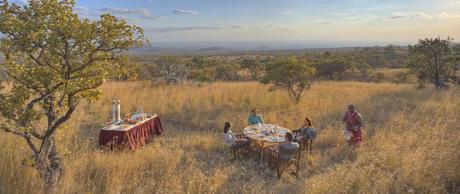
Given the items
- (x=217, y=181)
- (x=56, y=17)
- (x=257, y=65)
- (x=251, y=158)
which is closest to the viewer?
(x=56, y=17)

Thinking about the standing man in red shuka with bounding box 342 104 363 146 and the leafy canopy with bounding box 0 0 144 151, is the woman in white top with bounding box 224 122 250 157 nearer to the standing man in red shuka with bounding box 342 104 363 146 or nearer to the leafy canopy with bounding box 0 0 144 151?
the standing man in red shuka with bounding box 342 104 363 146

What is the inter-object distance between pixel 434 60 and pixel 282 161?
13.3 meters

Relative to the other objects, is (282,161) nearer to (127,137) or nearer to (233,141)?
(233,141)

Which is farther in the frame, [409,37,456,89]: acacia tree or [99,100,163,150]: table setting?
[409,37,456,89]: acacia tree

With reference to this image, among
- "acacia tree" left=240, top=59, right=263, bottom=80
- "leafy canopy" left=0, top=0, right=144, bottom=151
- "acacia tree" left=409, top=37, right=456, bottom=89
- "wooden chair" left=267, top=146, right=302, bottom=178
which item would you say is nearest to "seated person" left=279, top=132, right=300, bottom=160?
"wooden chair" left=267, top=146, right=302, bottom=178

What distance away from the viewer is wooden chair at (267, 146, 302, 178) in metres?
5.80

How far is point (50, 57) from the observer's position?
12.3 ft

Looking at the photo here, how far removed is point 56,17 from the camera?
11.2 ft

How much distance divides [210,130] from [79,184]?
5.10 m

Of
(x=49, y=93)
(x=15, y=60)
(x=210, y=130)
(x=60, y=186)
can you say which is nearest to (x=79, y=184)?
(x=60, y=186)

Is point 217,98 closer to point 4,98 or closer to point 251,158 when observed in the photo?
point 251,158

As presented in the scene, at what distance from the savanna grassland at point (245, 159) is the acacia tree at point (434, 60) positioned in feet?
10.3

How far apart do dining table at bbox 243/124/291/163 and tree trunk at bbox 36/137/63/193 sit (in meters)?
3.65

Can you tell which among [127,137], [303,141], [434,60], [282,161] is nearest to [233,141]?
[282,161]
